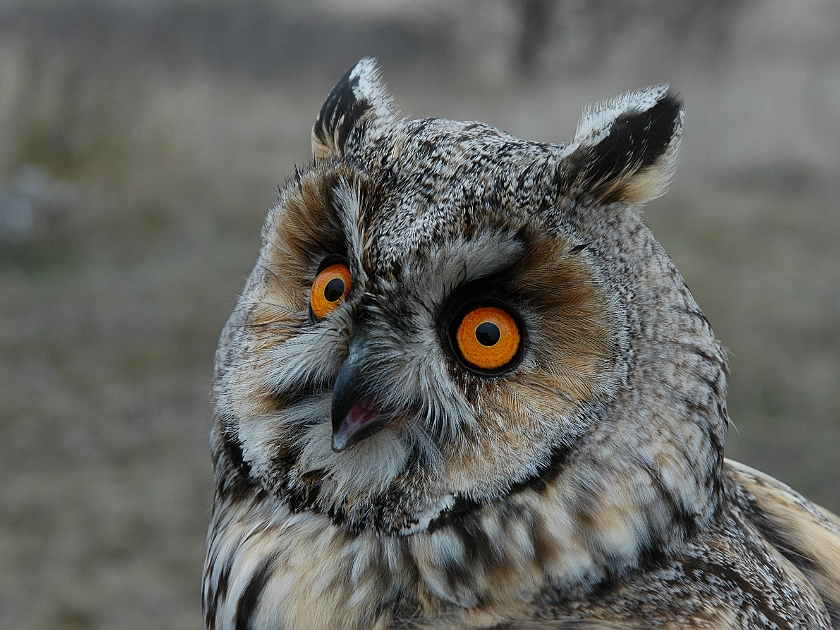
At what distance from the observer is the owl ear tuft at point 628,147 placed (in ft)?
3.57

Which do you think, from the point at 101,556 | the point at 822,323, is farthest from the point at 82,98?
the point at 822,323

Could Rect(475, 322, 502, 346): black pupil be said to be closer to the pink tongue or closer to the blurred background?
the pink tongue

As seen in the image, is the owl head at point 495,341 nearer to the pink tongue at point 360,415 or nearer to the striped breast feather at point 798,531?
the pink tongue at point 360,415

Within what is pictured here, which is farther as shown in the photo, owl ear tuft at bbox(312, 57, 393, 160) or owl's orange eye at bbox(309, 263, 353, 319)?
owl ear tuft at bbox(312, 57, 393, 160)

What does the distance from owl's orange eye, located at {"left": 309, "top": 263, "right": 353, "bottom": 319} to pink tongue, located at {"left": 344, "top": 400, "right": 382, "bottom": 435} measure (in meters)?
0.14

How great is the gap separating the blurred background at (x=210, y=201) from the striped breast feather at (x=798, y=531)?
78 centimetres

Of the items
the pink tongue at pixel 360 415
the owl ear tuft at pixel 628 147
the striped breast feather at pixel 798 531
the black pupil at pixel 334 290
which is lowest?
the striped breast feather at pixel 798 531

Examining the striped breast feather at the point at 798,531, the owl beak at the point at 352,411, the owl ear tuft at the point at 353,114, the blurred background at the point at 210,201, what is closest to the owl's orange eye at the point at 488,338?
the owl beak at the point at 352,411

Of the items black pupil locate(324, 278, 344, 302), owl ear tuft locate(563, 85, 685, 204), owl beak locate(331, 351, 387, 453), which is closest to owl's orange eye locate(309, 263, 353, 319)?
black pupil locate(324, 278, 344, 302)

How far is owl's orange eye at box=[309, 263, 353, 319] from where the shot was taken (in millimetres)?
1121

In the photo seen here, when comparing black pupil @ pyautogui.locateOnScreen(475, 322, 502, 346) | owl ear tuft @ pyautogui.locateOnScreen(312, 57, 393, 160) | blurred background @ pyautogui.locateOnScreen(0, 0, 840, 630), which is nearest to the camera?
black pupil @ pyautogui.locateOnScreen(475, 322, 502, 346)

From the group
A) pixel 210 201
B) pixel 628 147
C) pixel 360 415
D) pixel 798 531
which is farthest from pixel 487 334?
pixel 210 201

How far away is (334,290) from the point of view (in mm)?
1127

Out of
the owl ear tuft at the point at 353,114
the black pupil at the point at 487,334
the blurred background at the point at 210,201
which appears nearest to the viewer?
the black pupil at the point at 487,334
